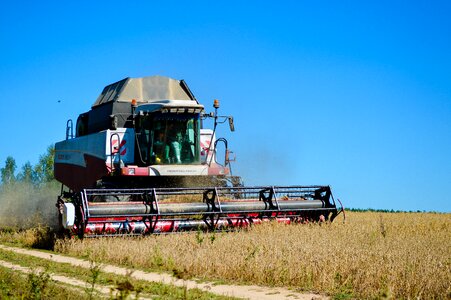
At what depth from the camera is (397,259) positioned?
8.54 meters

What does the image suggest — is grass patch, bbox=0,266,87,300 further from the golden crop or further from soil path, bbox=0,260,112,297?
the golden crop

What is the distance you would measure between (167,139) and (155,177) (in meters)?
0.96

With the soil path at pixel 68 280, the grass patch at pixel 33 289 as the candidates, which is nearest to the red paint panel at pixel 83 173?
the soil path at pixel 68 280

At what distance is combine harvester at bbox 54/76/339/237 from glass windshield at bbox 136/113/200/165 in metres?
0.02

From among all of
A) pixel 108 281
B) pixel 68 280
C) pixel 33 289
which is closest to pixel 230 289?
pixel 108 281

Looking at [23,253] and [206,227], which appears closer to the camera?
[23,253]

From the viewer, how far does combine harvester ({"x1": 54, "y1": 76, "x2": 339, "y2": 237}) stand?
12.3 metres

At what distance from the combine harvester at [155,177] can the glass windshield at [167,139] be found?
0.9 inches

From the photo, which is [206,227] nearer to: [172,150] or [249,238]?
[249,238]

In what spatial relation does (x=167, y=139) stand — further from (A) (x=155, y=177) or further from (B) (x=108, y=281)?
(B) (x=108, y=281)

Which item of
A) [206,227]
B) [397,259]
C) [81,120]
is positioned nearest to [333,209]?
[206,227]

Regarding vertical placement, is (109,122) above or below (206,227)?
above

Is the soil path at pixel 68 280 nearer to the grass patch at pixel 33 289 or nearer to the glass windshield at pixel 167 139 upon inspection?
the grass patch at pixel 33 289

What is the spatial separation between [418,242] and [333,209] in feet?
11.2
